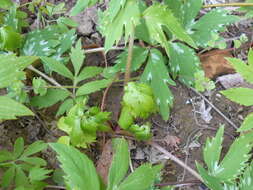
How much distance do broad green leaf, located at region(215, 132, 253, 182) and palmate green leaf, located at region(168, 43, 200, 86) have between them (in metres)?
0.44

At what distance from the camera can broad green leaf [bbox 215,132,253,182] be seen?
144 cm

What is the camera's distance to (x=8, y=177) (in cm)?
154

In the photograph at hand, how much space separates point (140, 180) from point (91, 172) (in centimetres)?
19

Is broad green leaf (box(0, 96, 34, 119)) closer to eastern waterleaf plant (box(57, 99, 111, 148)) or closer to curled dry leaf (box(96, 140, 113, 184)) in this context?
eastern waterleaf plant (box(57, 99, 111, 148))

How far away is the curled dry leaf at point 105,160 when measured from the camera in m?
1.70

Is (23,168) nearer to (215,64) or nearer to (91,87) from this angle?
(91,87)

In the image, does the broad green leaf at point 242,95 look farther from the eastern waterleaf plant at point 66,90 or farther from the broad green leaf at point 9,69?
the broad green leaf at point 9,69

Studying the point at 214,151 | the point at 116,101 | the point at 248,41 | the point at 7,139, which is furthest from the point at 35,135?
the point at 248,41

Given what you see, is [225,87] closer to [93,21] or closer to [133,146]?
[133,146]

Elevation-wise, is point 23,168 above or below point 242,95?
below

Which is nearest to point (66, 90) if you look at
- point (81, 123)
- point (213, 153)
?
point (81, 123)

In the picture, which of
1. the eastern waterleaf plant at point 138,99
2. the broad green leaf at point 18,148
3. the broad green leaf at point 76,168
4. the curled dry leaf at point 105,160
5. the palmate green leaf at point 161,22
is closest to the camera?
the broad green leaf at point 76,168

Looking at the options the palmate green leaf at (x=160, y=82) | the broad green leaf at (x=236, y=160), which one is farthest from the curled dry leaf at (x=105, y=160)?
the broad green leaf at (x=236, y=160)

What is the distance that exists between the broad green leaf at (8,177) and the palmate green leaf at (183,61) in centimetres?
91
